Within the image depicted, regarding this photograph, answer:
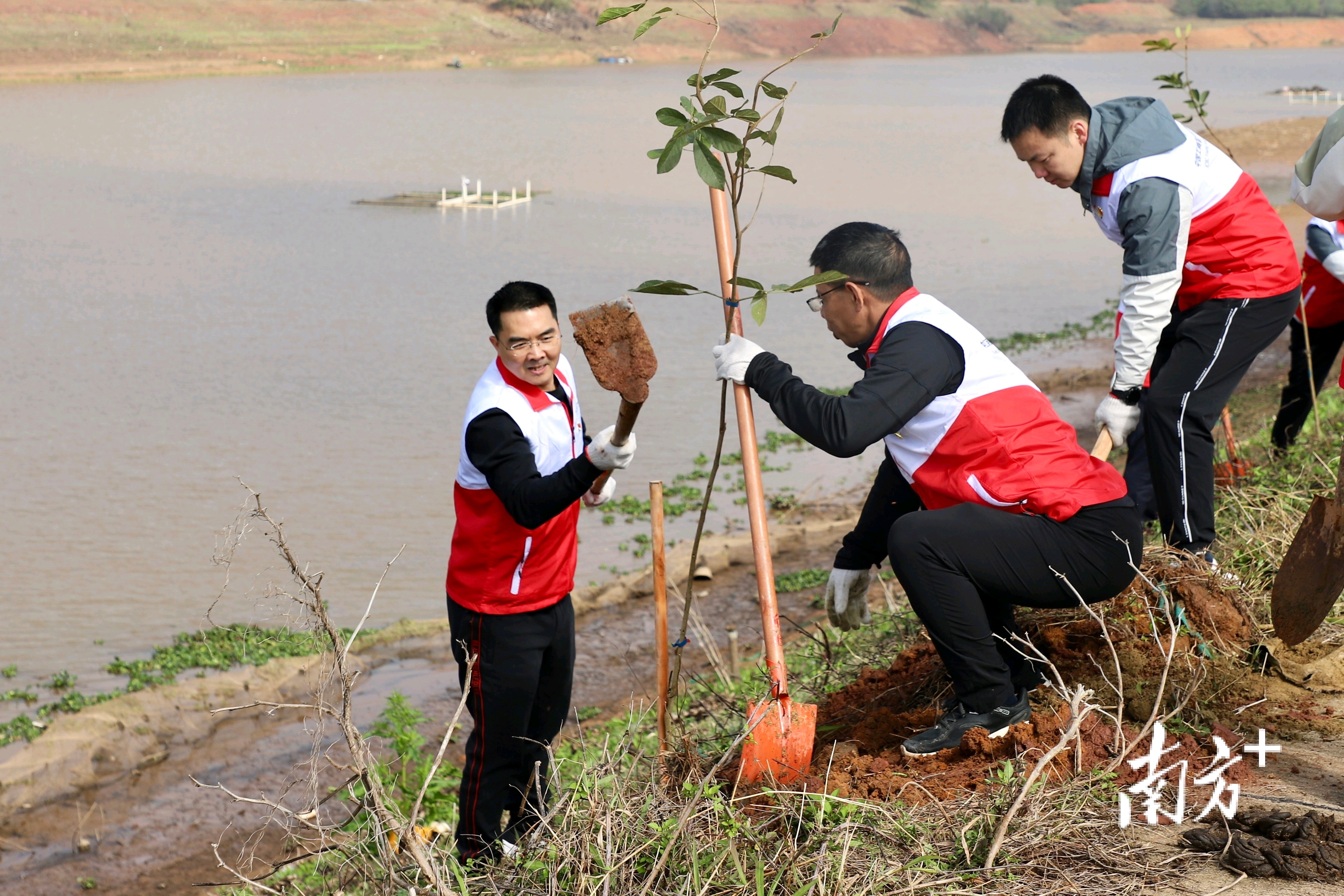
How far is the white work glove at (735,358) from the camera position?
10.0 ft

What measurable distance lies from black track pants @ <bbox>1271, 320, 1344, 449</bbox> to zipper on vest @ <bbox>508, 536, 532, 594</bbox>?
4.23 m

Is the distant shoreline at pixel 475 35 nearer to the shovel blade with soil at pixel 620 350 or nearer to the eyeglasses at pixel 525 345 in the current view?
the eyeglasses at pixel 525 345

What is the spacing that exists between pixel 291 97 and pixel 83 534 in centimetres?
4245

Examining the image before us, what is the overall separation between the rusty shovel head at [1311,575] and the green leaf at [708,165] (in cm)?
176

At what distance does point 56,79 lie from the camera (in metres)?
46.4

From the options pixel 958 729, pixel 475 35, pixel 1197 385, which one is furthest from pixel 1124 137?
pixel 475 35

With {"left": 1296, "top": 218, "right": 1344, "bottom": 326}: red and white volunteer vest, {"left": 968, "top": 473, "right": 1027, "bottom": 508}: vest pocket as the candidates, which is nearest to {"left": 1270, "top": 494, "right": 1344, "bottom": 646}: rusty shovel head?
{"left": 968, "top": 473, "right": 1027, "bottom": 508}: vest pocket

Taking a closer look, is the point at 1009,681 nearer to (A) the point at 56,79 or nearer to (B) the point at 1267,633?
(B) the point at 1267,633

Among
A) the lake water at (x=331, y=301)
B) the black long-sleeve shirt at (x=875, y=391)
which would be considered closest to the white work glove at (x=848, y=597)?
the black long-sleeve shirt at (x=875, y=391)

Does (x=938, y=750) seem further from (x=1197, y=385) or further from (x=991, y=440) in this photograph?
(x=1197, y=385)

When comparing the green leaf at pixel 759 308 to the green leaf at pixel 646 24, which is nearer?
the green leaf at pixel 646 24

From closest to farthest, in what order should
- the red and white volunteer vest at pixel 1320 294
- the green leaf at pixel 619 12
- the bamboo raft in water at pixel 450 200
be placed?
1. the green leaf at pixel 619 12
2. the red and white volunteer vest at pixel 1320 294
3. the bamboo raft in water at pixel 450 200

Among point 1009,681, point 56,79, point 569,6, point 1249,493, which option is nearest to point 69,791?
point 1009,681

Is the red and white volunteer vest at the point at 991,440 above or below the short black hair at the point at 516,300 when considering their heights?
below
